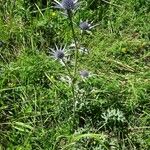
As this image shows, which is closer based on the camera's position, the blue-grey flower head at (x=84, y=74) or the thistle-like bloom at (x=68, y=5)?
the thistle-like bloom at (x=68, y=5)

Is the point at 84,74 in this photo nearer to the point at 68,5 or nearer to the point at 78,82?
the point at 78,82

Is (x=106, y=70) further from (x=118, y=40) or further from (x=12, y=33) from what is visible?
(x=12, y=33)

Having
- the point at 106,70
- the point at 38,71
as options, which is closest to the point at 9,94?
the point at 38,71

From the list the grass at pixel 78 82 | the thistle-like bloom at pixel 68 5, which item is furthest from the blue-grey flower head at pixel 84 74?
the thistle-like bloom at pixel 68 5

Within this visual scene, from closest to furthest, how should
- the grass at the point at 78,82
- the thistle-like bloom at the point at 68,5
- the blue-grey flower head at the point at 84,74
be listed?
the thistle-like bloom at the point at 68,5 → the grass at the point at 78,82 → the blue-grey flower head at the point at 84,74

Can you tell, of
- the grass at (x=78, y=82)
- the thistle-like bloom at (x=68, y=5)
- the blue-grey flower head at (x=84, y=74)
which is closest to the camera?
the thistle-like bloom at (x=68, y=5)

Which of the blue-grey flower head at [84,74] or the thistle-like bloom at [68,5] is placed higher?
the thistle-like bloom at [68,5]

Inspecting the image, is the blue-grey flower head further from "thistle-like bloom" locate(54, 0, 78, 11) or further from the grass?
"thistle-like bloom" locate(54, 0, 78, 11)

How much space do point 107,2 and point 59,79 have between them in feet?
2.50

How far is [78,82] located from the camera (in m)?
2.55

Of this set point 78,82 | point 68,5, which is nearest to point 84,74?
point 78,82

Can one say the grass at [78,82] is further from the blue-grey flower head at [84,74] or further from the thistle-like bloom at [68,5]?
the thistle-like bloom at [68,5]

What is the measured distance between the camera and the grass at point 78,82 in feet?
7.85

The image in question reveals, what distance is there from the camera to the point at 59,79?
2691 mm
